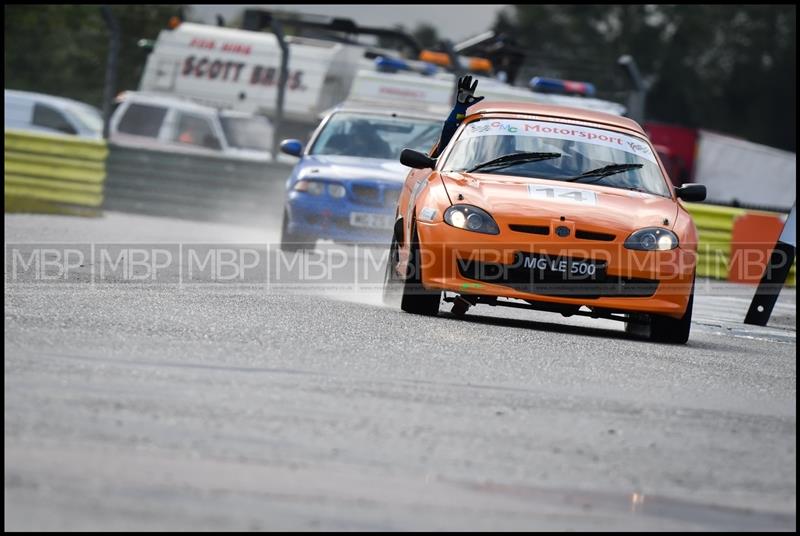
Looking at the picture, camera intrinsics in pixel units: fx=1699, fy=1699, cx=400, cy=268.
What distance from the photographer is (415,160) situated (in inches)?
443

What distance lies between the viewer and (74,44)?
47.9 m

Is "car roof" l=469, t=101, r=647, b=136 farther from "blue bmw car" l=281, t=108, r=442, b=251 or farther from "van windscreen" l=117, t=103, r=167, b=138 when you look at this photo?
"van windscreen" l=117, t=103, r=167, b=138

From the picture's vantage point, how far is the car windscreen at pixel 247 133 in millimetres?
27531

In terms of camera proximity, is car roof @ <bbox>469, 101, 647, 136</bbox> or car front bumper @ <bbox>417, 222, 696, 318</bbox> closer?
car front bumper @ <bbox>417, 222, 696, 318</bbox>

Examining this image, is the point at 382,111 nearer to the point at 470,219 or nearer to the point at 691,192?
the point at 691,192

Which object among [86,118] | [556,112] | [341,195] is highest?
[556,112]

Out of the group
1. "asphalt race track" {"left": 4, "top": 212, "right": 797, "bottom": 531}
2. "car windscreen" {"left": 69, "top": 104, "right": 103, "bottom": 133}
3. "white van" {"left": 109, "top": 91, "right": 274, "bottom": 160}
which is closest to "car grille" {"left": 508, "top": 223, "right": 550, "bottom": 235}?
"asphalt race track" {"left": 4, "top": 212, "right": 797, "bottom": 531}

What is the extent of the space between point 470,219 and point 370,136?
770cm

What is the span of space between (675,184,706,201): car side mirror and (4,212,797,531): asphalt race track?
1250 millimetres

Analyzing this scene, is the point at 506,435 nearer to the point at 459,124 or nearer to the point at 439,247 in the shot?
the point at 439,247

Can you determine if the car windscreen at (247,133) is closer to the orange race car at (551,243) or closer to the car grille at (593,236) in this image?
the orange race car at (551,243)

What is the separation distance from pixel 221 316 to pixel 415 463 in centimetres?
412

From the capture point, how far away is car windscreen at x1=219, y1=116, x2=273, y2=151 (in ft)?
90.3

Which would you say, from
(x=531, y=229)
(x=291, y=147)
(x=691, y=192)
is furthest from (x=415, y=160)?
(x=291, y=147)
